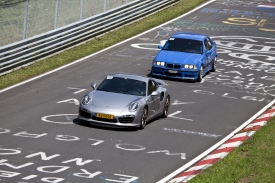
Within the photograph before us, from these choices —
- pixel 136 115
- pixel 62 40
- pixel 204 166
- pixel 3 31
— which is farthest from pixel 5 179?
pixel 62 40

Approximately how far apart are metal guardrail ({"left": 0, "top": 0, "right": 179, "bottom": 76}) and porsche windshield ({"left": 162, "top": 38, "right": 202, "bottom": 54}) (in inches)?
192

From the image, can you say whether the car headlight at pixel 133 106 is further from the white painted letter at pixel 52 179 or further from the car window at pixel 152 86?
the white painted letter at pixel 52 179

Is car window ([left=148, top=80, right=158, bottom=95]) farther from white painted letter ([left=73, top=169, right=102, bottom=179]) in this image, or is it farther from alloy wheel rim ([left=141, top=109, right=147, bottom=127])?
white painted letter ([left=73, top=169, right=102, bottom=179])

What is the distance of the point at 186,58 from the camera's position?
25.8 meters

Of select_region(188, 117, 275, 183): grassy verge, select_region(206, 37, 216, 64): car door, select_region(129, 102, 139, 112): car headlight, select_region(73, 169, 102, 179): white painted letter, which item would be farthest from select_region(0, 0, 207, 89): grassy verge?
select_region(73, 169, 102, 179): white painted letter

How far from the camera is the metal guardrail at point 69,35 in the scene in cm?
2553

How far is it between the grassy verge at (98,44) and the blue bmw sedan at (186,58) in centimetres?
403

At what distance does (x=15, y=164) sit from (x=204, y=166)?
384 cm

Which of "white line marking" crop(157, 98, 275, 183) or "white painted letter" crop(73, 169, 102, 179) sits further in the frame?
"white line marking" crop(157, 98, 275, 183)

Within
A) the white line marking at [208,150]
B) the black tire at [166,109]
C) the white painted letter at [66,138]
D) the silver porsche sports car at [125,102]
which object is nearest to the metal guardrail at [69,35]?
the silver porsche sports car at [125,102]

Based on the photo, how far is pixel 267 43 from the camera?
34.3 meters

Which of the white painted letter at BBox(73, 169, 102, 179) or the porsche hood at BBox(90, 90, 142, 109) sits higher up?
the porsche hood at BBox(90, 90, 142, 109)

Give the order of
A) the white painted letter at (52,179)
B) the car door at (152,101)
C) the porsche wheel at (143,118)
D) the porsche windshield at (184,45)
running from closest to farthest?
1. the white painted letter at (52,179)
2. the porsche wheel at (143,118)
3. the car door at (152,101)
4. the porsche windshield at (184,45)

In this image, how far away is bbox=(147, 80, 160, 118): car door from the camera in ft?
61.0
